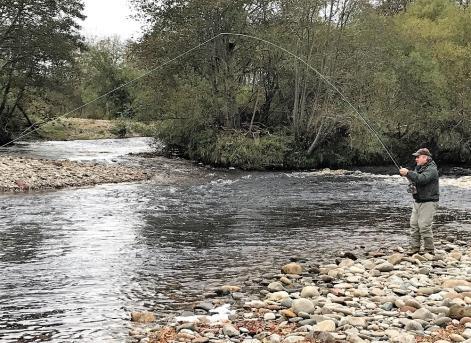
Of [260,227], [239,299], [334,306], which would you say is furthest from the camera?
[260,227]

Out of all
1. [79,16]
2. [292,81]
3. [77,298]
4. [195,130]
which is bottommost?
[77,298]

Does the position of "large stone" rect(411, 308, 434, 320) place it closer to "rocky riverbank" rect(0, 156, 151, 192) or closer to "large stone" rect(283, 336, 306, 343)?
"large stone" rect(283, 336, 306, 343)

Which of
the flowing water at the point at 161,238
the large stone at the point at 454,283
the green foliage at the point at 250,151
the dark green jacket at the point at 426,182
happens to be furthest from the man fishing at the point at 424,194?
the green foliage at the point at 250,151

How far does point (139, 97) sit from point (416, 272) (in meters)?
27.3

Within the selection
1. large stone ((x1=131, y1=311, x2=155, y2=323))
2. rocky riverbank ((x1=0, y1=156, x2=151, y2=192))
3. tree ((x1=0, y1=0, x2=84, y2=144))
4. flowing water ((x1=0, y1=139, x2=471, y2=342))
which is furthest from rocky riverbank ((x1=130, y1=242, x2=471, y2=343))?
tree ((x1=0, y1=0, x2=84, y2=144))

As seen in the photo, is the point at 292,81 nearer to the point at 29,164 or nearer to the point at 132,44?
the point at 132,44

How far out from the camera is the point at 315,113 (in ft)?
99.6

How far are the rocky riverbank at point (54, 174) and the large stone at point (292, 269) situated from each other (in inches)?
476

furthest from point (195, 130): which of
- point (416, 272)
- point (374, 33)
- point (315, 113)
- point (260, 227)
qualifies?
point (416, 272)

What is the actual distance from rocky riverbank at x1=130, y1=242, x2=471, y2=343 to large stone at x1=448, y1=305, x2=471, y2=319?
1 centimetres

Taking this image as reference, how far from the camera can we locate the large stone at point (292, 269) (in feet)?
28.8

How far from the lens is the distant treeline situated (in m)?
29.4

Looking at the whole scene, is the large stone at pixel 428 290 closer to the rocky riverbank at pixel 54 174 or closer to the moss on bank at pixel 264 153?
the rocky riverbank at pixel 54 174

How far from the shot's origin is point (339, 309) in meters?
6.64
